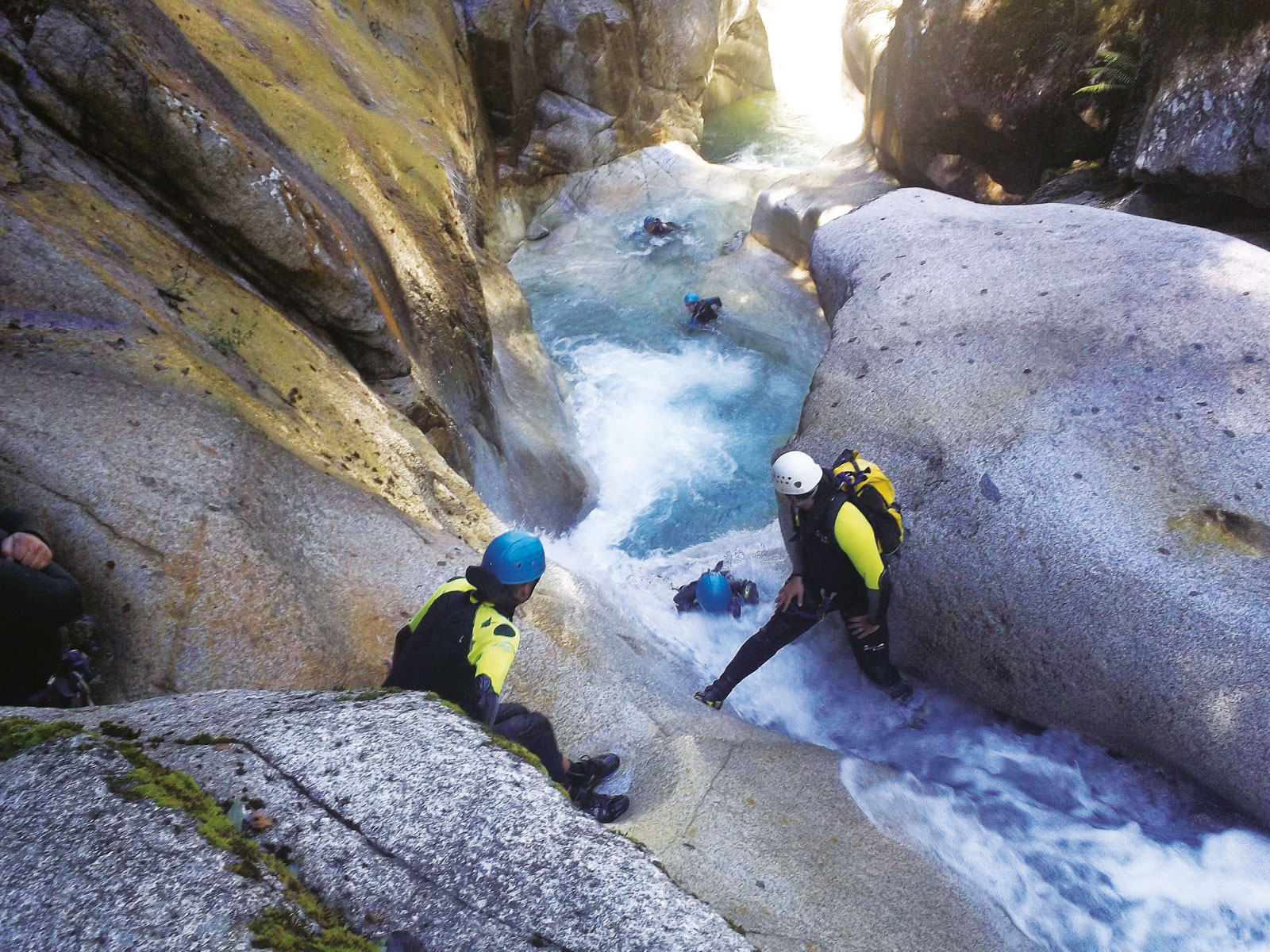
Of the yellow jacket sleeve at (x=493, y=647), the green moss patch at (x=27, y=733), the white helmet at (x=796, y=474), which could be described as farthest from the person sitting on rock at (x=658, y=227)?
the green moss patch at (x=27, y=733)

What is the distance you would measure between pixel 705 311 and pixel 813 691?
28.2 ft

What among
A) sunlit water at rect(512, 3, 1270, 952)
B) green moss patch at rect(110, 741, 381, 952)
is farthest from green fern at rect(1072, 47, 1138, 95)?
green moss patch at rect(110, 741, 381, 952)

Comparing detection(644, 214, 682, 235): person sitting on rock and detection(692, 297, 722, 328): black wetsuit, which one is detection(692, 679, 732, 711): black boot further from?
detection(644, 214, 682, 235): person sitting on rock

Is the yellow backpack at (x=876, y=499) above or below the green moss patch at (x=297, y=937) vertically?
below

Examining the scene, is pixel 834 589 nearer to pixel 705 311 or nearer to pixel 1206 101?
pixel 1206 101

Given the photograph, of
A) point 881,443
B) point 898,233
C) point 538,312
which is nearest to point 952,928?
point 881,443

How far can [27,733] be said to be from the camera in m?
2.20

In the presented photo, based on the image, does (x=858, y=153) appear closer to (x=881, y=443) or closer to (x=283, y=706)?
(x=881, y=443)

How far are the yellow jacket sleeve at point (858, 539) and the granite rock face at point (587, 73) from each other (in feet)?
49.0

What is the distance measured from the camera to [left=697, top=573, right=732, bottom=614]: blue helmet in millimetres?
7074

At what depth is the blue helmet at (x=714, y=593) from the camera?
7074 mm

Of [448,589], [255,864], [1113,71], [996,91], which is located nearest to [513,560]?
[448,589]

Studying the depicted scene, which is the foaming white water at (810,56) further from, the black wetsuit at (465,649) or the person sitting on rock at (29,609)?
the person sitting on rock at (29,609)

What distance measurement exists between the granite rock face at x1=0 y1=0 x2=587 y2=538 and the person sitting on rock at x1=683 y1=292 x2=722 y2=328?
418 cm
